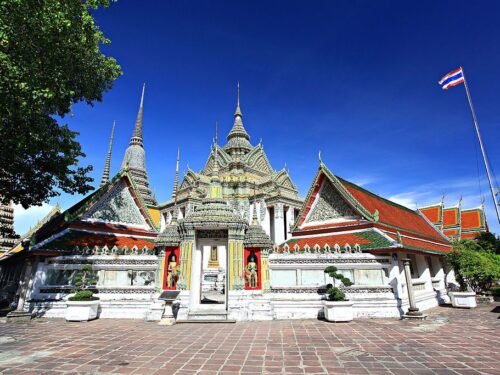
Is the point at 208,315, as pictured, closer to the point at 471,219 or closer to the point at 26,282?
the point at 26,282

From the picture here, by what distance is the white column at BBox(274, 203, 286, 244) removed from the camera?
28.2 meters

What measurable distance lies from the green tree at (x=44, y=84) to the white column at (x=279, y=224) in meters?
18.1

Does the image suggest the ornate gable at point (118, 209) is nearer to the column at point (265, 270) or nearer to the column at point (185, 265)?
the column at point (185, 265)

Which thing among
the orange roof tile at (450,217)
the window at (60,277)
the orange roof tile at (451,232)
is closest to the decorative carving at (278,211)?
the orange roof tile at (451,232)

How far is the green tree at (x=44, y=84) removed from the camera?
8891mm

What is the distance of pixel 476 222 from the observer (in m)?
30.3

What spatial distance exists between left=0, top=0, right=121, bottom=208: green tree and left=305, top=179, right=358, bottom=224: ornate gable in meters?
12.3

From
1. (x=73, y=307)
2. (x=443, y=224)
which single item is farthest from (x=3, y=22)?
(x=443, y=224)

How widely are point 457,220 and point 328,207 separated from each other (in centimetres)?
2016

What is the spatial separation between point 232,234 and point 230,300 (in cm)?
252

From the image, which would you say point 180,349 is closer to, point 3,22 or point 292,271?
point 292,271

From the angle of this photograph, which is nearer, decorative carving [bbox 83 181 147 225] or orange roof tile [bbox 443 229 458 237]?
decorative carving [bbox 83 181 147 225]

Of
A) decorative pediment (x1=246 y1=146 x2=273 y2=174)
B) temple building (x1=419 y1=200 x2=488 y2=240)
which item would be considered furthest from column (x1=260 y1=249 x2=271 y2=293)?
temple building (x1=419 y1=200 x2=488 y2=240)

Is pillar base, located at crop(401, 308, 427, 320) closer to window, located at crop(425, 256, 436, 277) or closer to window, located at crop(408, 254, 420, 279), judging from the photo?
window, located at crop(408, 254, 420, 279)
